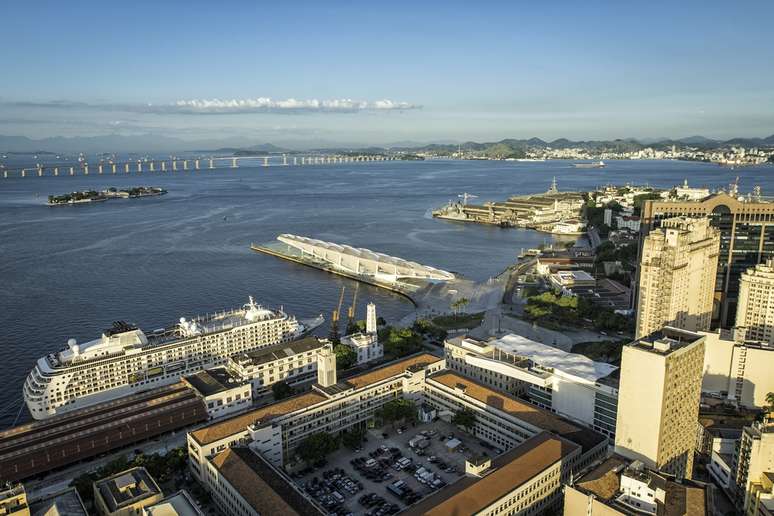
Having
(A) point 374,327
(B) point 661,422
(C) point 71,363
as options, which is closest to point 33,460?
(C) point 71,363

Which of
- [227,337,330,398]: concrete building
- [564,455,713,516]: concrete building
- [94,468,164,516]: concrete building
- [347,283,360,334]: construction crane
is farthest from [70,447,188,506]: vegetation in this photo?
[347,283,360,334]: construction crane

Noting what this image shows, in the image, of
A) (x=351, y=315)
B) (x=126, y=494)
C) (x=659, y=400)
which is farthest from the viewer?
(x=351, y=315)

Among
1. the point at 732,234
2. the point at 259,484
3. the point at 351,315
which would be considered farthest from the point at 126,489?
the point at 732,234

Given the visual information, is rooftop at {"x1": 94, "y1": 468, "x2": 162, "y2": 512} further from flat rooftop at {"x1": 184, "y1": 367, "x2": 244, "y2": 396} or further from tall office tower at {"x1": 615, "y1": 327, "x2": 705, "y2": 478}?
tall office tower at {"x1": 615, "y1": 327, "x2": 705, "y2": 478}

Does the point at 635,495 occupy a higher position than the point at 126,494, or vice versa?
the point at 635,495

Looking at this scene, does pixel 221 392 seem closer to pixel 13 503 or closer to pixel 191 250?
pixel 13 503
